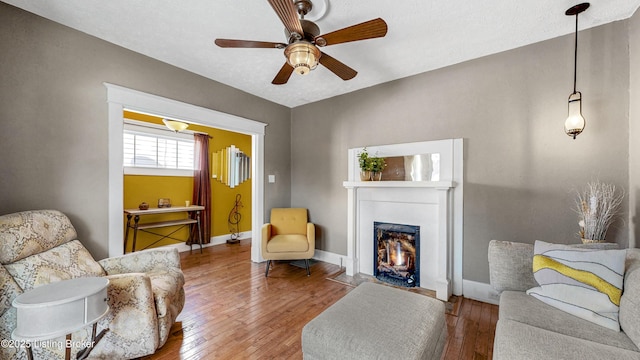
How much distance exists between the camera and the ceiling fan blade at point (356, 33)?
5.04 feet

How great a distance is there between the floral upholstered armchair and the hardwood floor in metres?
0.26

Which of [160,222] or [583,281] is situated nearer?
[583,281]

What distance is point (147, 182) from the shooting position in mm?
4215

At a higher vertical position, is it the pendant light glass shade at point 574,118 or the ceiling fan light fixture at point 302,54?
the ceiling fan light fixture at point 302,54

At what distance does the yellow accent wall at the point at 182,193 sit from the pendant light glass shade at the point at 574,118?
5090 mm

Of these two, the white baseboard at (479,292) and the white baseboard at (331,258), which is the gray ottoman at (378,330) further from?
the white baseboard at (331,258)

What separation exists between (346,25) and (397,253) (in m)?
2.49

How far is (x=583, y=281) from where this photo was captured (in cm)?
140

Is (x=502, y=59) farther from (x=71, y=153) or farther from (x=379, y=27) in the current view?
(x=71, y=153)

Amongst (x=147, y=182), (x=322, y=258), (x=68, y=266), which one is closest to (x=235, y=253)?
(x=322, y=258)

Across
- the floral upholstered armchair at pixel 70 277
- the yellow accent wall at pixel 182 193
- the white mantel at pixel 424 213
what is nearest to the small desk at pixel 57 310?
the floral upholstered armchair at pixel 70 277

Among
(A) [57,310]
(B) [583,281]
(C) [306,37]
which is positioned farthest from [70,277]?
(B) [583,281]

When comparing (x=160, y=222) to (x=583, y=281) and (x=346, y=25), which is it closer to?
(x=346, y=25)

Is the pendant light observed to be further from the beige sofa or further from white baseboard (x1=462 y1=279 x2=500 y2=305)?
white baseboard (x1=462 y1=279 x2=500 y2=305)
